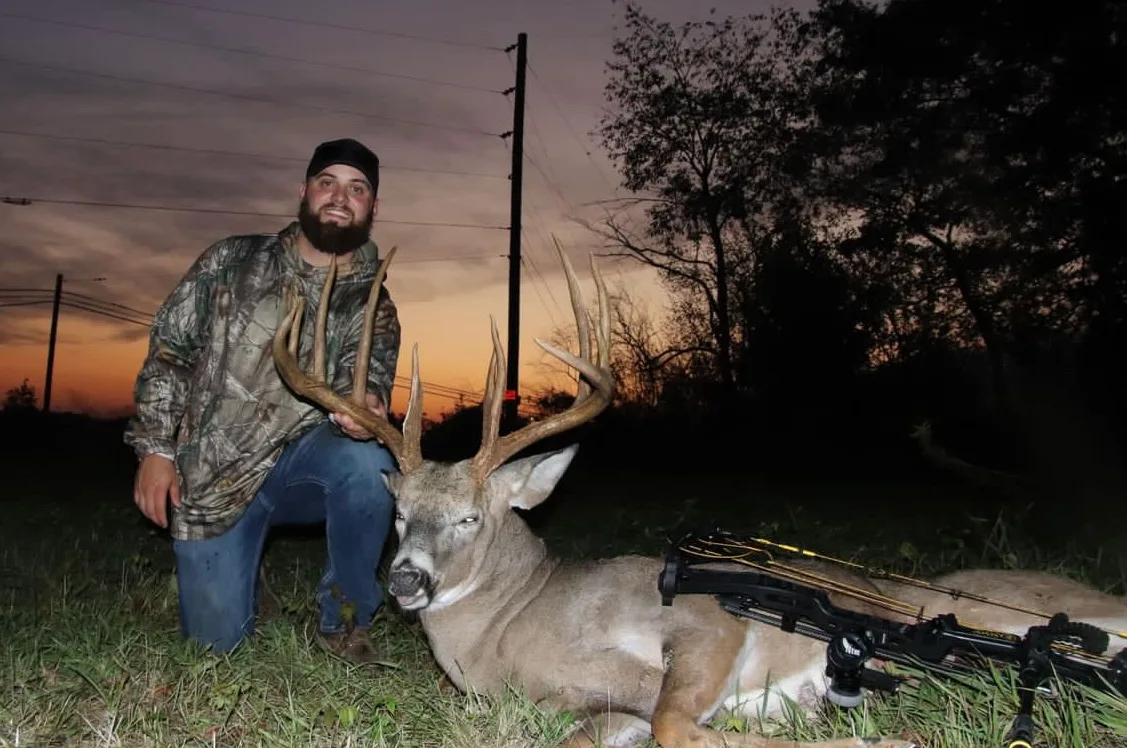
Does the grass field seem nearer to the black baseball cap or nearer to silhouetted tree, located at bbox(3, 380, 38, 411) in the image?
the black baseball cap

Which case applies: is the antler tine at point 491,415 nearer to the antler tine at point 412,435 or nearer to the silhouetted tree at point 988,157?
the antler tine at point 412,435

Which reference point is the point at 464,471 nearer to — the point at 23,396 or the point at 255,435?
the point at 255,435

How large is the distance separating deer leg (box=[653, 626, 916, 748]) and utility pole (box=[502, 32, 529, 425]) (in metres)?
14.1

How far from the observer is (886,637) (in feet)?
10.9

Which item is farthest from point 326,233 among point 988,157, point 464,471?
point 988,157

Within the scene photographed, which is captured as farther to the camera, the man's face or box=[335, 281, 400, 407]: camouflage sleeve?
the man's face

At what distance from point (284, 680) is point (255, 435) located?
125cm

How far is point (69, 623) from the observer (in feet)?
15.7

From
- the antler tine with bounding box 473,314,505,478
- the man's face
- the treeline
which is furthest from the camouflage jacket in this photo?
the treeline

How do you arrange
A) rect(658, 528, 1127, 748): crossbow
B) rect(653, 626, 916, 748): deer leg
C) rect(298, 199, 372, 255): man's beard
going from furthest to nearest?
1. rect(298, 199, 372, 255): man's beard
2. rect(653, 626, 916, 748): deer leg
3. rect(658, 528, 1127, 748): crossbow

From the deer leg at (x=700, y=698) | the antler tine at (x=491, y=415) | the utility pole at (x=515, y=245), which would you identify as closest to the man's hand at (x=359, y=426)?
the antler tine at (x=491, y=415)

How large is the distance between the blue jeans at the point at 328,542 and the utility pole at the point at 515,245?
→ 41.6 feet

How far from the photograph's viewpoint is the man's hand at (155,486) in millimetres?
4602

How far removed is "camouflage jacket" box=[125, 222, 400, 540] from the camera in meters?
4.75
